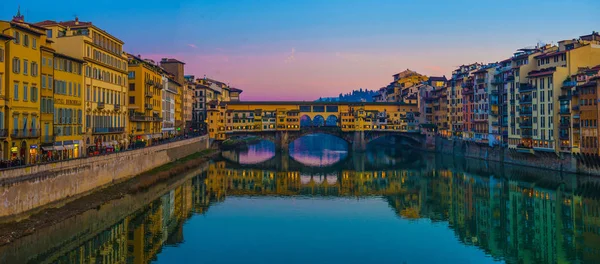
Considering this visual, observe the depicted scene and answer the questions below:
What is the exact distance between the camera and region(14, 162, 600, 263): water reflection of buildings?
26.3 metres

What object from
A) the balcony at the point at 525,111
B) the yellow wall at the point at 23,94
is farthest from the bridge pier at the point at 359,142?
the yellow wall at the point at 23,94

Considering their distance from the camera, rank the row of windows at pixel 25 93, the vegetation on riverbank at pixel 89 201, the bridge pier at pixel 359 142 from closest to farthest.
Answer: the vegetation on riverbank at pixel 89 201 < the row of windows at pixel 25 93 < the bridge pier at pixel 359 142

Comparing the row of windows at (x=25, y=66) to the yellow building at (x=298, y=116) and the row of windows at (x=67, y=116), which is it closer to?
the row of windows at (x=67, y=116)

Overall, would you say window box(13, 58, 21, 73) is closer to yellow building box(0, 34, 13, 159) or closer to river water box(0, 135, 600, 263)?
yellow building box(0, 34, 13, 159)

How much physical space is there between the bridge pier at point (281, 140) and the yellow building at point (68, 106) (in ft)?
169

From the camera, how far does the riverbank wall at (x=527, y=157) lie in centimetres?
4971

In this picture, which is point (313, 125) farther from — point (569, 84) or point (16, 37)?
point (16, 37)

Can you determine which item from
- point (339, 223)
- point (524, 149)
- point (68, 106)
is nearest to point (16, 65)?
point (68, 106)

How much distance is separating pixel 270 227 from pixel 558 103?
36.1 meters

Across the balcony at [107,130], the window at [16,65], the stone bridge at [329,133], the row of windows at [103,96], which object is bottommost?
the stone bridge at [329,133]

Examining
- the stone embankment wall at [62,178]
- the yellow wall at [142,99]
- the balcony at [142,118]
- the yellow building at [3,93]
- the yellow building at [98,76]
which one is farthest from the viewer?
the yellow wall at [142,99]

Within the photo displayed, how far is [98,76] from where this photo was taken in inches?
1741

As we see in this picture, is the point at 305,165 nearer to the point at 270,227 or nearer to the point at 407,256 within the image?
the point at 270,227

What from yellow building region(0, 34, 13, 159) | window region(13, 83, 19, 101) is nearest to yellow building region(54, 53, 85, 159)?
window region(13, 83, 19, 101)
